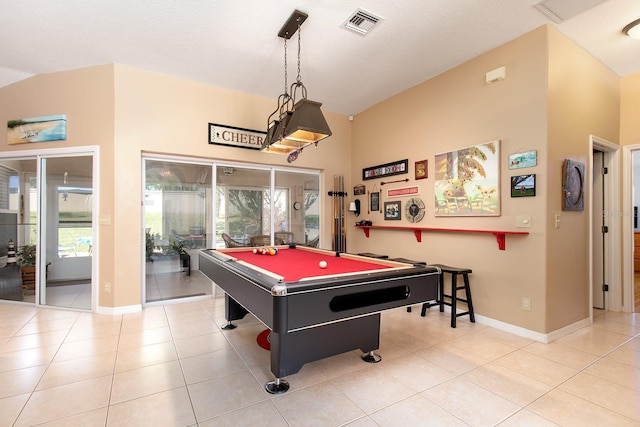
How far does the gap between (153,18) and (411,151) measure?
11.4 ft

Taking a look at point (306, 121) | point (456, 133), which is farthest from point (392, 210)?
point (306, 121)

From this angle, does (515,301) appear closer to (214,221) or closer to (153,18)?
(214,221)

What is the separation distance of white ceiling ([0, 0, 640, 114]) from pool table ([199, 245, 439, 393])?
235cm

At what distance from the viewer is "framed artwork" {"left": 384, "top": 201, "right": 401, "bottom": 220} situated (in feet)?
15.2

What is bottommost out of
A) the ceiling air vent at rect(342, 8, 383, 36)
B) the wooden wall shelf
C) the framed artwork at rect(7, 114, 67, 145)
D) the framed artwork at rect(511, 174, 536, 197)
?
the wooden wall shelf

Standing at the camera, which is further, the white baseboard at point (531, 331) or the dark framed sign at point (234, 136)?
the dark framed sign at point (234, 136)

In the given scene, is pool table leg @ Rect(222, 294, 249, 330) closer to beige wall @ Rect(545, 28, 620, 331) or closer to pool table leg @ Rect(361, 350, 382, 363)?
pool table leg @ Rect(361, 350, 382, 363)

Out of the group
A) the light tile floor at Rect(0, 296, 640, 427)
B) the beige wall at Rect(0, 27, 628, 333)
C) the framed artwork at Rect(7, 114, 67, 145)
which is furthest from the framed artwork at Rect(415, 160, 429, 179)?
the framed artwork at Rect(7, 114, 67, 145)

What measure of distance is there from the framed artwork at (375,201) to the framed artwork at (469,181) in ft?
3.84

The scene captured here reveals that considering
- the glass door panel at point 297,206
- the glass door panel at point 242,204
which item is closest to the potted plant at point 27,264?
the glass door panel at point 242,204

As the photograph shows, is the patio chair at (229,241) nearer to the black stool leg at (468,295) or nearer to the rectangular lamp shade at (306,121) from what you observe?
the rectangular lamp shade at (306,121)

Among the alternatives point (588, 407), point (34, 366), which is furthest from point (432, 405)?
point (34, 366)

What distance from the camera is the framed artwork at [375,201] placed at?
5037 millimetres

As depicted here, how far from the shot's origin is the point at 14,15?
2.82m
